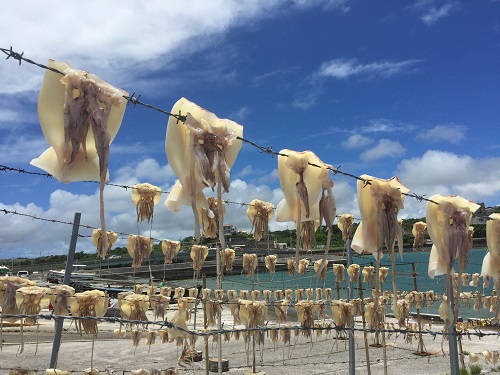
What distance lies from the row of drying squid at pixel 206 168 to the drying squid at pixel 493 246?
1036 millimetres

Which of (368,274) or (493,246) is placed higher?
(493,246)

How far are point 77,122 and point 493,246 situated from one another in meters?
5.06

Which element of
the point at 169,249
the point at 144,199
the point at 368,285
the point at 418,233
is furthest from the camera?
the point at 368,285

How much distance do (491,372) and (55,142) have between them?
1281 cm

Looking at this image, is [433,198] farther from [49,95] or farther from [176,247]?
[176,247]

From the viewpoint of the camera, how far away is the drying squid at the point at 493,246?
5203 mm

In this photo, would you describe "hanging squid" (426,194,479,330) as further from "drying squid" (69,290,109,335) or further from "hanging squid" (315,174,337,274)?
"drying squid" (69,290,109,335)

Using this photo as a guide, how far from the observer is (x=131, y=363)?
42.3ft

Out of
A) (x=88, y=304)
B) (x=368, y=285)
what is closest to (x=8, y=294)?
(x=88, y=304)

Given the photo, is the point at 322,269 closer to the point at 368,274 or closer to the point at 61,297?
the point at 61,297

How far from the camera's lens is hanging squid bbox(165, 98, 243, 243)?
2.92 m

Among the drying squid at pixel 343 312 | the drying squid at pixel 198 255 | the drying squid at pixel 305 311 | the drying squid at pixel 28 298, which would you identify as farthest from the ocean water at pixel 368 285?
the drying squid at pixel 28 298

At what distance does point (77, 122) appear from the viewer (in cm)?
246

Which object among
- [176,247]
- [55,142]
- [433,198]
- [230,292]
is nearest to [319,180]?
[433,198]
